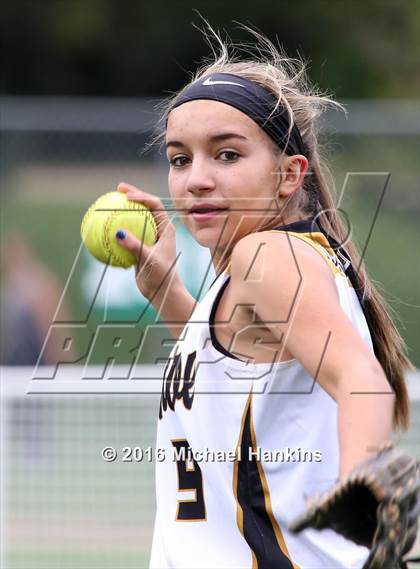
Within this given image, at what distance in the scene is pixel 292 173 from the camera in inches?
113

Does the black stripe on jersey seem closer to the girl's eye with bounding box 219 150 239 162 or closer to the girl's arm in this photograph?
the girl's arm

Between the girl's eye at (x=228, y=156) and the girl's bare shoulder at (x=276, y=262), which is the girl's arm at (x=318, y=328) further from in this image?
the girl's eye at (x=228, y=156)

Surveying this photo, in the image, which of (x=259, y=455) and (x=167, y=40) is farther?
(x=167, y=40)

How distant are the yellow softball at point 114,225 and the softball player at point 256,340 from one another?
334 mm

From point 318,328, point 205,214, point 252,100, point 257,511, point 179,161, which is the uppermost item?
point 252,100

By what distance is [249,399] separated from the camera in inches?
102

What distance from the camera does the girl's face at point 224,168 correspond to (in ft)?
8.97

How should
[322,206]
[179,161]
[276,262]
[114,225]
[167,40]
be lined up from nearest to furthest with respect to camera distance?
[276,262] < [179,161] < [322,206] < [114,225] < [167,40]

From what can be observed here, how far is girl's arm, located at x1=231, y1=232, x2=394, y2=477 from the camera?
212 centimetres

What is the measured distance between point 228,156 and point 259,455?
729 millimetres

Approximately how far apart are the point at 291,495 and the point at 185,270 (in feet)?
18.3

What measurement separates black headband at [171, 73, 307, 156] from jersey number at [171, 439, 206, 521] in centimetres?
80

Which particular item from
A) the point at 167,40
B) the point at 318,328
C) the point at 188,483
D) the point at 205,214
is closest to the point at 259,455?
the point at 188,483

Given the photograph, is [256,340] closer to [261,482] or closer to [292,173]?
[261,482]
